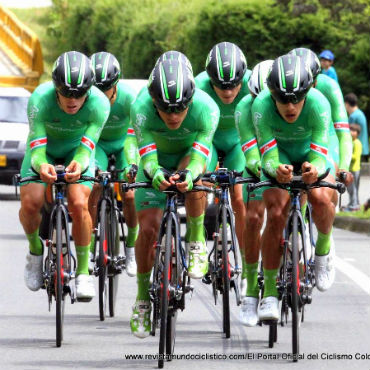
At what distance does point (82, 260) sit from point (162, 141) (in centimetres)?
129

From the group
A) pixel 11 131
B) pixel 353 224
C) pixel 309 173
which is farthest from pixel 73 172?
pixel 11 131

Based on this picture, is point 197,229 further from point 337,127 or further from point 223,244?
point 337,127

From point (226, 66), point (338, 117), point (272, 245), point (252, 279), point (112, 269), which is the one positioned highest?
point (226, 66)

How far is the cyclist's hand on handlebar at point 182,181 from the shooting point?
383 inches

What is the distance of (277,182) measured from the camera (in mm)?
10039

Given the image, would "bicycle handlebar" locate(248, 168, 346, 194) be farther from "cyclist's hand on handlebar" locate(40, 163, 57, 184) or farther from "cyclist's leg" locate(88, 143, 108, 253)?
"cyclist's leg" locate(88, 143, 108, 253)

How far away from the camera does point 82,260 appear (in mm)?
11242

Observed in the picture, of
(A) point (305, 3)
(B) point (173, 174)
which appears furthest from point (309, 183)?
(A) point (305, 3)

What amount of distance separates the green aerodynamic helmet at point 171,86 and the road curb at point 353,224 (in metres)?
11.9

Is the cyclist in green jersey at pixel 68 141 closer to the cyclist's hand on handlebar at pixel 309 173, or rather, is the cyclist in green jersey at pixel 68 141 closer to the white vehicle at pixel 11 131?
the cyclist's hand on handlebar at pixel 309 173

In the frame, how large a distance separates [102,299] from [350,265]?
5.03 m

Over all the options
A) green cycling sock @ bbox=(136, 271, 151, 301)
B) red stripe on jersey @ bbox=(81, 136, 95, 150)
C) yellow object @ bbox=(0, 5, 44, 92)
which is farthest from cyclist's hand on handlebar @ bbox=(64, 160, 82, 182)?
yellow object @ bbox=(0, 5, 44, 92)

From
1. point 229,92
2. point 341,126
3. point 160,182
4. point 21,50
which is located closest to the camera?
point 160,182

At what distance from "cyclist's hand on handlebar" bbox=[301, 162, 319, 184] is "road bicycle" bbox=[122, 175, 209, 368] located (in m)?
0.67
